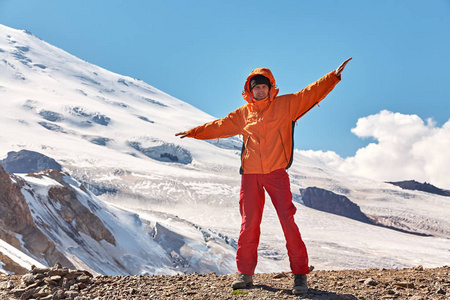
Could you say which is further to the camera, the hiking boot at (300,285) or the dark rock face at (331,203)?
the dark rock face at (331,203)

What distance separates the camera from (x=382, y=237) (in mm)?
57281

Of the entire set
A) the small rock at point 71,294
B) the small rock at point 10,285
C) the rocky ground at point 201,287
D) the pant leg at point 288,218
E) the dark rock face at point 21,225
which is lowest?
the dark rock face at point 21,225

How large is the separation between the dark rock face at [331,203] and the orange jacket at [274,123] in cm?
7253

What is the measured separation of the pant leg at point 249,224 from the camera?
17.0 ft

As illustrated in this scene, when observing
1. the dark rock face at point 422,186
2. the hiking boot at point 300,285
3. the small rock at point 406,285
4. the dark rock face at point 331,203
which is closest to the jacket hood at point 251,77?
the hiking boot at point 300,285

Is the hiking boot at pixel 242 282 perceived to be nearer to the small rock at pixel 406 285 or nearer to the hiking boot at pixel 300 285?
the hiking boot at pixel 300 285

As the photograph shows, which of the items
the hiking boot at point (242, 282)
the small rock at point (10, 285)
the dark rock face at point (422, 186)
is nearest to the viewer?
the hiking boot at point (242, 282)

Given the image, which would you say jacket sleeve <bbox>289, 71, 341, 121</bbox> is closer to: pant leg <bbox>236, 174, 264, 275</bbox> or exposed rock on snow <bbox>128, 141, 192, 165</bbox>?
pant leg <bbox>236, 174, 264, 275</bbox>

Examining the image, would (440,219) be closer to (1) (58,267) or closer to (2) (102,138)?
(2) (102,138)

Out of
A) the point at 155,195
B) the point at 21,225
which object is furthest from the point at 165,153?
the point at 21,225

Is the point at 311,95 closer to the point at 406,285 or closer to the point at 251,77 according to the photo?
the point at 251,77

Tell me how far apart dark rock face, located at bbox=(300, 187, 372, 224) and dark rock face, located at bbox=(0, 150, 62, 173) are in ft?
131

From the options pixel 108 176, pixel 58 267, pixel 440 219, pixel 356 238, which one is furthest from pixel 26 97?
pixel 58 267

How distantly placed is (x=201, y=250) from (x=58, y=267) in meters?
26.9
